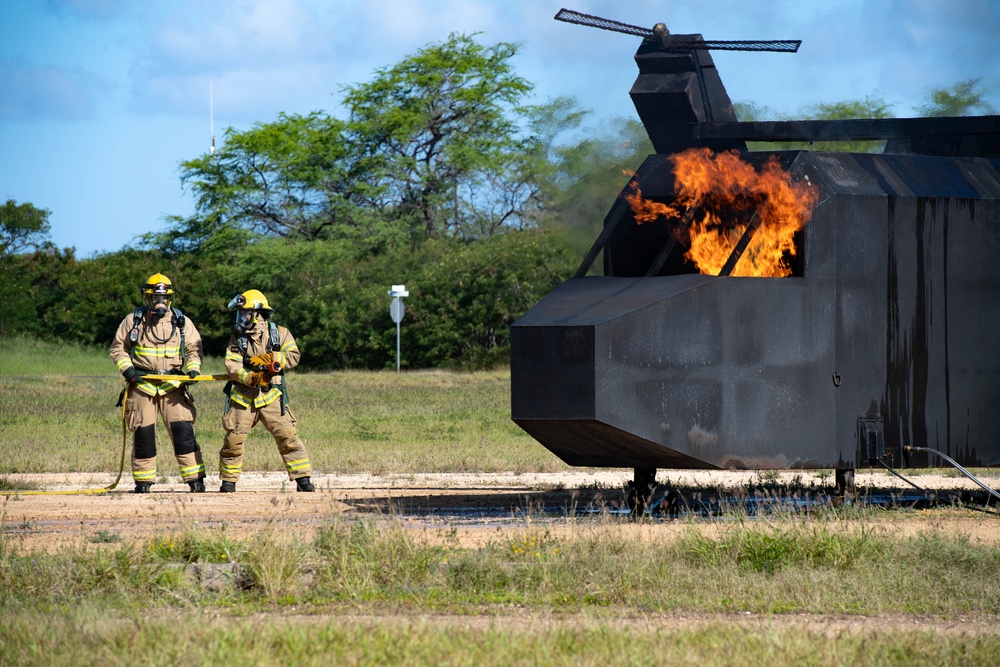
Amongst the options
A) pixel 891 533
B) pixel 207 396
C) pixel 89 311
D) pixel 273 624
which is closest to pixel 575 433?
pixel 891 533

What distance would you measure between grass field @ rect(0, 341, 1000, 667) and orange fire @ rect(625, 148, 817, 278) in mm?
2012

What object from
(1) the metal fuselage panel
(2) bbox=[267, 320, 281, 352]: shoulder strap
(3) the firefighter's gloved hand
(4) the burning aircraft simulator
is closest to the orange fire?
(4) the burning aircraft simulator

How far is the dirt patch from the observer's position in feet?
32.2

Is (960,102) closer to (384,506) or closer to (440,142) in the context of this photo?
(384,506)

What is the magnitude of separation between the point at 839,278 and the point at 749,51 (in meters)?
2.59

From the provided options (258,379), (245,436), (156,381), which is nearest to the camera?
(258,379)

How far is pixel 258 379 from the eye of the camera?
13.4 metres

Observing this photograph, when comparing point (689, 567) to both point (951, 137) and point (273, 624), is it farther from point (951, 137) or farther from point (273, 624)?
point (951, 137)

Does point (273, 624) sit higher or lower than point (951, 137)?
lower

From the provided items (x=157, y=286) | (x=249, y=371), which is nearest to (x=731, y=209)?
(x=249, y=371)

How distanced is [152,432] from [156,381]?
1.64 feet

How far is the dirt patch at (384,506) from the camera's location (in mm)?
9828

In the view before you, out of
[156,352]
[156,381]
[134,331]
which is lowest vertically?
[156,381]

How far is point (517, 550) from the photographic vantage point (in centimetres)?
862
